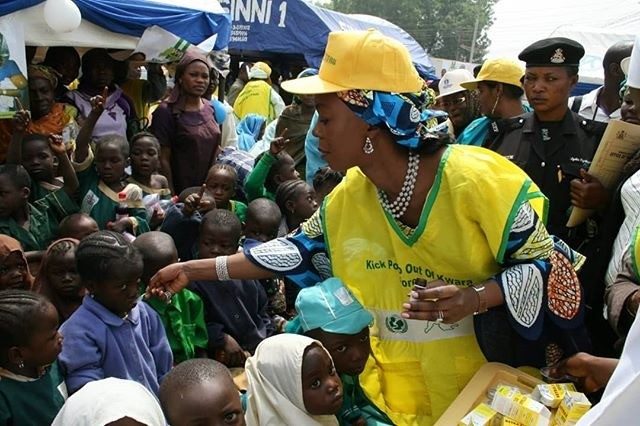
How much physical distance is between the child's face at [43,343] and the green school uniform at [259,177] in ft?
7.96

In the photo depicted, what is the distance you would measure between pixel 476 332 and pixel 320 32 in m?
11.1

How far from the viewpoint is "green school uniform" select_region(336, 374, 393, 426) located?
2.23 metres

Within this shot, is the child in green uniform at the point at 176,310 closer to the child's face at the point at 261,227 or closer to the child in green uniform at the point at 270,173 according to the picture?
the child's face at the point at 261,227

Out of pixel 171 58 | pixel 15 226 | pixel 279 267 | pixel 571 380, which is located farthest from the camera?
pixel 171 58

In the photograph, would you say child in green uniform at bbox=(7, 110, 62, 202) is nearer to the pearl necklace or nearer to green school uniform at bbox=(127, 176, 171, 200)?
green school uniform at bbox=(127, 176, 171, 200)

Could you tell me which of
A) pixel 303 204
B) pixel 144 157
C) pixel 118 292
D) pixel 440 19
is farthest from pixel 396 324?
pixel 440 19

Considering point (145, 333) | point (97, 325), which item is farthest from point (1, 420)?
point (145, 333)

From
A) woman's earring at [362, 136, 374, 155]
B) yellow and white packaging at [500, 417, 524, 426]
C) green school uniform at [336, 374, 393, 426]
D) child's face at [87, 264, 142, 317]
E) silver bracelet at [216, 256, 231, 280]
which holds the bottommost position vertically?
green school uniform at [336, 374, 393, 426]

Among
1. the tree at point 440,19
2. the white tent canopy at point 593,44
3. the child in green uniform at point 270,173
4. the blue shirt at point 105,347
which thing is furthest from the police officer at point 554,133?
the tree at point 440,19

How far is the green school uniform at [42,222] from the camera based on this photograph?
10.9 feet

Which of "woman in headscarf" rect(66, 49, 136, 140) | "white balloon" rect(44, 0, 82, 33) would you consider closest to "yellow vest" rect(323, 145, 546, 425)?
"white balloon" rect(44, 0, 82, 33)

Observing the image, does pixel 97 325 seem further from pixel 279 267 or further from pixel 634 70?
pixel 634 70

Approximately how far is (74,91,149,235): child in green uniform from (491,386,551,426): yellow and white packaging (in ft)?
8.11

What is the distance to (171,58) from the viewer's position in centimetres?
505
